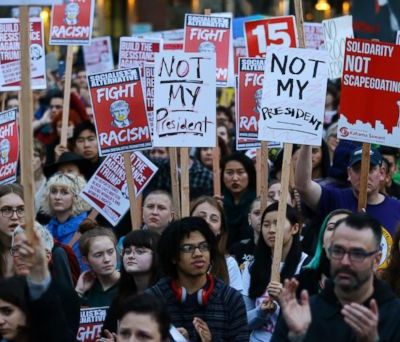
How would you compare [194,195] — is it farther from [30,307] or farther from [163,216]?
[30,307]

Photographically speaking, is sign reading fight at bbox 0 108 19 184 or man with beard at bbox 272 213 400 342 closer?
man with beard at bbox 272 213 400 342

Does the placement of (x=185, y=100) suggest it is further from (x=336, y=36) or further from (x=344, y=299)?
(x=344, y=299)

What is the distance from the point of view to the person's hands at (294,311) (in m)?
5.88

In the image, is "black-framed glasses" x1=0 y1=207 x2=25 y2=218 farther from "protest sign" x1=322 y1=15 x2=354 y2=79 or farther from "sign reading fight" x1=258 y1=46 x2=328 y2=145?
"protest sign" x1=322 y1=15 x2=354 y2=79

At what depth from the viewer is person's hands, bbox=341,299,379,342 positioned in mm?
5719

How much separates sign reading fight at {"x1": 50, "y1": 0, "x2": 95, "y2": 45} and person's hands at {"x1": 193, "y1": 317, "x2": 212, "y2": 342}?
6.78 meters

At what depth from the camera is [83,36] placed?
1379 centimetres

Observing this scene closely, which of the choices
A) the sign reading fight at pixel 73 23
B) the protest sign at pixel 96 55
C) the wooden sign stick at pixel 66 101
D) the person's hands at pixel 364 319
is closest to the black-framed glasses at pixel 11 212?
the person's hands at pixel 364 319

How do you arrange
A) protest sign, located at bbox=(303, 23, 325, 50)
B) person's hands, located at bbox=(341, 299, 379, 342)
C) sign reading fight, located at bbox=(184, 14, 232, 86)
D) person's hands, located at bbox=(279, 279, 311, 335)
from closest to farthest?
person's hands, located at bbox=(341, 299, 379, 342) < person's hands, located at bbox=(279, 279, 311, 335) < sign reading fight, located at bbox=(184, 14, 232, 86) < protest sign, located at bbox=(303, 23, 325, 50)

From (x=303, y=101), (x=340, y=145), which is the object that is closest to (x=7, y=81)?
(x=340, y=145)

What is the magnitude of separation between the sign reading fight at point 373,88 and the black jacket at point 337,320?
335cm

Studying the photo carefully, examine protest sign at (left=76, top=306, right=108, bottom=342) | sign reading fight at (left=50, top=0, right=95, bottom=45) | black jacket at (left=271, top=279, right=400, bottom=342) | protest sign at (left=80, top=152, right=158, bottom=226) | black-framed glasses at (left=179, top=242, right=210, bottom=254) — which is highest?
sign reading fight at (left=50, top=0, right=95, bottom=45)

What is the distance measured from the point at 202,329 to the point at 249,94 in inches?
160

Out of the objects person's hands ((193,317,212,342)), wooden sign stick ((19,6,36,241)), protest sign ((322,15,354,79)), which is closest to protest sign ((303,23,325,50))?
protest sign ((322,15,354,79))
